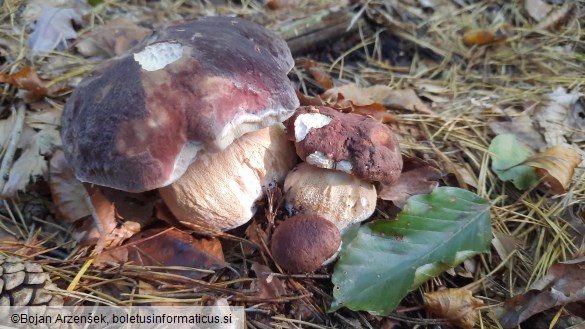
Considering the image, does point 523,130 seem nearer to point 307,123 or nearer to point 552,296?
point 552,296

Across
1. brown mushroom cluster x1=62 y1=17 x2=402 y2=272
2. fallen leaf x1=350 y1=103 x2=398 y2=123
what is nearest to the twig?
brown mushroom cluster x1=62 y1=17 x2=402 y2=272

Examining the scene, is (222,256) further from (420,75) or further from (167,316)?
(420,75)

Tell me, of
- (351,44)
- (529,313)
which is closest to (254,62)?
(529,313)

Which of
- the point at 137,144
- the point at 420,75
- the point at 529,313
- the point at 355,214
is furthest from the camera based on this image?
the point at 420,75

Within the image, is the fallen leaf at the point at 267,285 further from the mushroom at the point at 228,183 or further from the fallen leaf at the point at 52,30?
the fallen leaf at the point at 52,30

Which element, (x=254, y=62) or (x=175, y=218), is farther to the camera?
(x=175, y=218)

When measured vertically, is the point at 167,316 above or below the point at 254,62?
below

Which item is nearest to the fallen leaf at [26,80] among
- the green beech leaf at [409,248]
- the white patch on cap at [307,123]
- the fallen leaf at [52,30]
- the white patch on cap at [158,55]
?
the fallen leaf at [52,30]

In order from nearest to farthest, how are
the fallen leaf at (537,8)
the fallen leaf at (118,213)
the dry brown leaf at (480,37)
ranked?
1. the fallen leaf at (118,213)
2. the dry brown leaf at (480,37)
3. the fallen leaf at (537,8)
